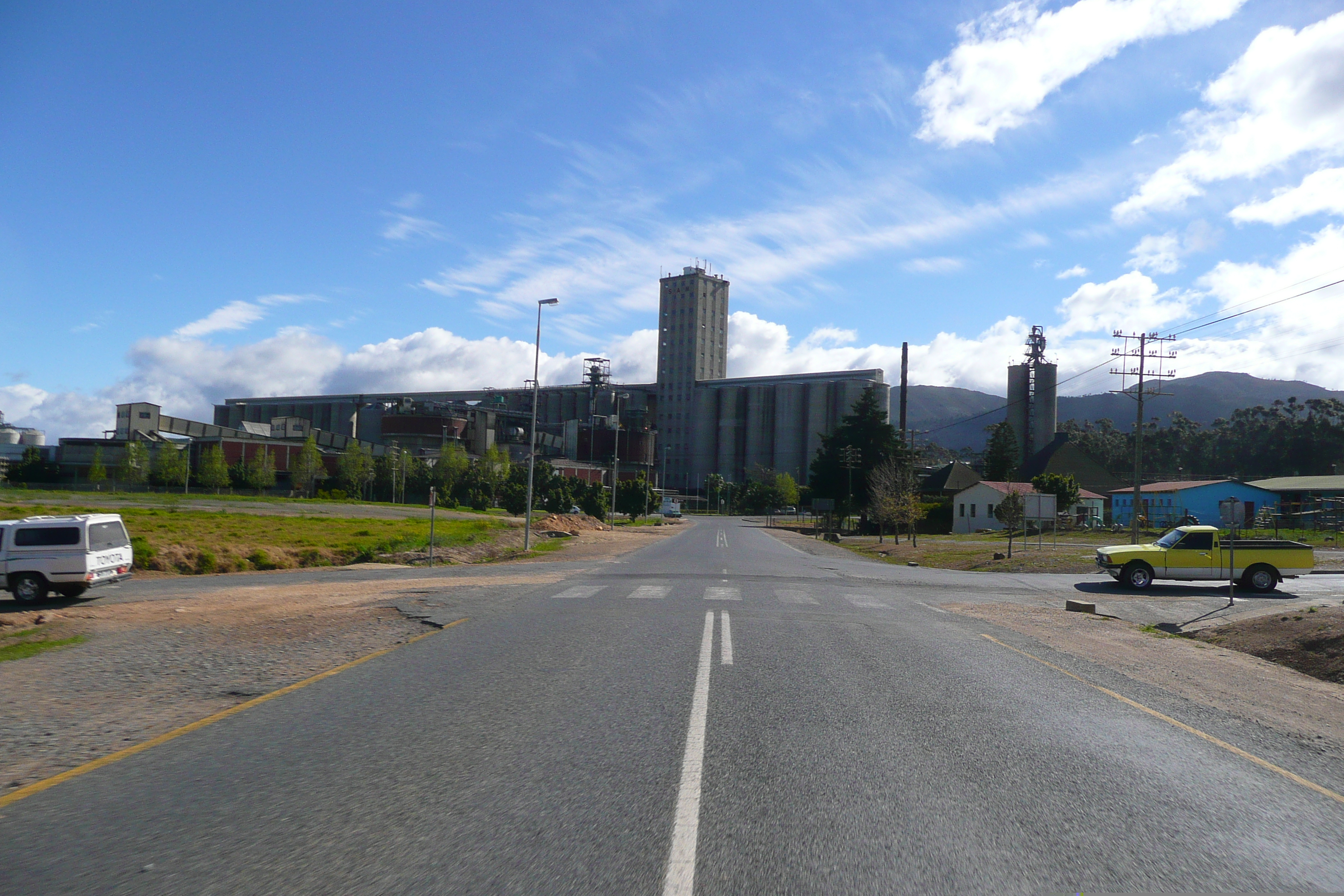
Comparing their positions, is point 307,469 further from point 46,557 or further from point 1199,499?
point 1199,499

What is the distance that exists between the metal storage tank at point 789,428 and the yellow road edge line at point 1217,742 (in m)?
150

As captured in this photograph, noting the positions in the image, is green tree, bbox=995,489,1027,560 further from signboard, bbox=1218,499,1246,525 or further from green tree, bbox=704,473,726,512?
green tree, bbox=704,473,726,512

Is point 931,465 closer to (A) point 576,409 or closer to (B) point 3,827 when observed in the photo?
(A) point 576,409

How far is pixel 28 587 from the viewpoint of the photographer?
739 inches

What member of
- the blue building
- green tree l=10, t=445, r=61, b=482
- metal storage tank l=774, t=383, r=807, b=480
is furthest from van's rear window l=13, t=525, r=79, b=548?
metal storage tank l=774, t=383, r=807, b=480

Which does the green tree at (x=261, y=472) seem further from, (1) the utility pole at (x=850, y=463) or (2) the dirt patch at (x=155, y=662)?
(2) the dirt patch at (x=155, y=662)

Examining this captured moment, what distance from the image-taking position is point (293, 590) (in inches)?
792

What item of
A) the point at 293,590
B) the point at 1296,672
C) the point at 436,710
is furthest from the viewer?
the point at 293,590

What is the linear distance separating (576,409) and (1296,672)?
531 feet

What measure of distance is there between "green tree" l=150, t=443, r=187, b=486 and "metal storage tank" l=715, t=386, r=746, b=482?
320 ft

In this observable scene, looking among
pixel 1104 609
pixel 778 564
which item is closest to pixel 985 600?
pixel 1104 609

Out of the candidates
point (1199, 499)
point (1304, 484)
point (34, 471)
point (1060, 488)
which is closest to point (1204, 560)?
point (1199, 499)

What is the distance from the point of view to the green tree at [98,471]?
87.0 meters

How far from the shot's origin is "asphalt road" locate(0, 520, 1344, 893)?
14.3 ft
